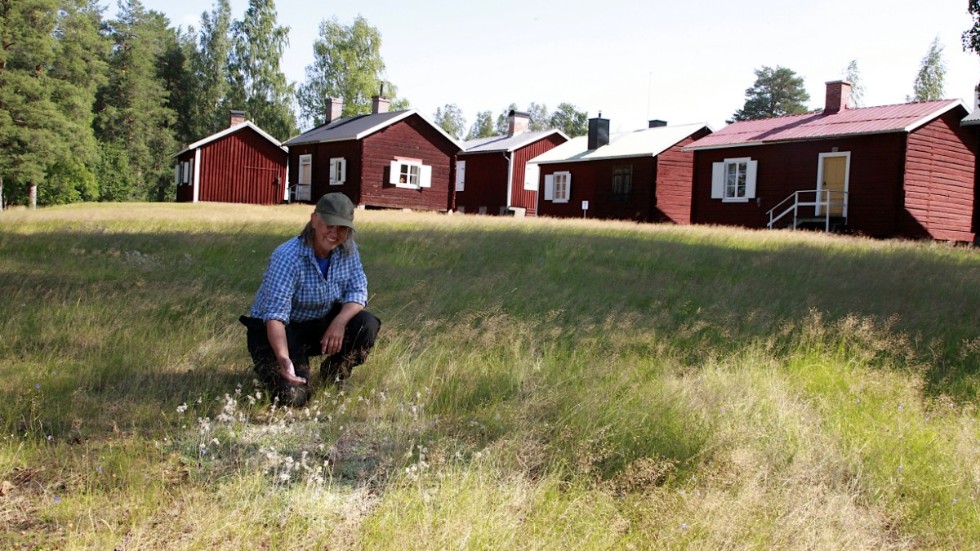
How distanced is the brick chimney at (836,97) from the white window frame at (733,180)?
9.61 ft

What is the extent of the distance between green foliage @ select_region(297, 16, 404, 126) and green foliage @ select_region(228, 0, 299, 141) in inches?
92.1

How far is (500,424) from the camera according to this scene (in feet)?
13.5

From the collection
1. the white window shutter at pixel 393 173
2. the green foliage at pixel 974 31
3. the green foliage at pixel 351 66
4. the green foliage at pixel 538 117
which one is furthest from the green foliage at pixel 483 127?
the green foliage at pixel 974 31

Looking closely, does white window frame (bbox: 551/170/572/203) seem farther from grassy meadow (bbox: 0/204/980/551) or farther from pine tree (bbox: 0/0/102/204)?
grassy meadow (bbox: 0/204/980/551)

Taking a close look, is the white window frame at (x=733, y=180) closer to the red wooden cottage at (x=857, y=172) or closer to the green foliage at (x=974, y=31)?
the red wooden cottage at (x=857, y=172)

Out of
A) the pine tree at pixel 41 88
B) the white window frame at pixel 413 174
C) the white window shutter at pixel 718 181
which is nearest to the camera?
the white window shutter at pixel 718 181

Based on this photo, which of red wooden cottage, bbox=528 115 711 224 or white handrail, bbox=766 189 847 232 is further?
red wooden cottage, bbox=528 115 711 224

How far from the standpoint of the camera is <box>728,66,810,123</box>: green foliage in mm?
74875

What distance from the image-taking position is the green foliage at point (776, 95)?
74.9 m

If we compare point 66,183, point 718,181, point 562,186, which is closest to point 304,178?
point 562,186

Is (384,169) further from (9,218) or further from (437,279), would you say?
(437,279)

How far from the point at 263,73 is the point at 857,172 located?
40.1 m

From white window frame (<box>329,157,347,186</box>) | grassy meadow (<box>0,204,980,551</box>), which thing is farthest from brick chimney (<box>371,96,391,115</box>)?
grassy meadow (<box>0,204,980,551</box>)

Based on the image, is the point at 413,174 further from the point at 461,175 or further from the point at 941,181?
the point at 941,181
